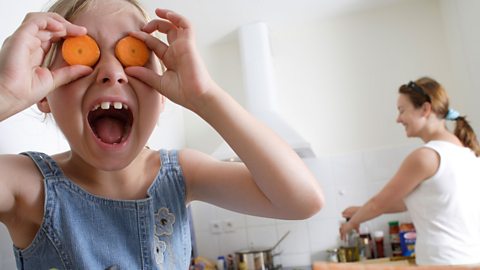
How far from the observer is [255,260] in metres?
2.61

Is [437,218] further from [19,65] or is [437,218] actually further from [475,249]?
[19,65]

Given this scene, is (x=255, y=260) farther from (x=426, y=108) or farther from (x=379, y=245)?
(x=426, y=108)

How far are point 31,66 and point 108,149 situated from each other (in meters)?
0.15

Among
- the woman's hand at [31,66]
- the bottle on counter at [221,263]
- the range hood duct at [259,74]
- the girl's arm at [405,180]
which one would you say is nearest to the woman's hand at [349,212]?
the girl's arm at [405,180]

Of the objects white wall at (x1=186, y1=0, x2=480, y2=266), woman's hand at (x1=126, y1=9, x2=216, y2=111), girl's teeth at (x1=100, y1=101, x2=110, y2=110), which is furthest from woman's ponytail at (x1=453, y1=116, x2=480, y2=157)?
girl's teeth at (x1=100, y1=101, x2=110, y2=110)

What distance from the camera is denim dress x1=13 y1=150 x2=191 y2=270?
63 centimetres

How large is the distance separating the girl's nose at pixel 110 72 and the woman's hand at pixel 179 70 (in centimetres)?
2

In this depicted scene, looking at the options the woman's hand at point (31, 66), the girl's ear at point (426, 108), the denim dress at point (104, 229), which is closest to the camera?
the woman's hand at point (31, 66)

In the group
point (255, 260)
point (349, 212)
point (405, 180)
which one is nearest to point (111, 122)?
point (405, 180)

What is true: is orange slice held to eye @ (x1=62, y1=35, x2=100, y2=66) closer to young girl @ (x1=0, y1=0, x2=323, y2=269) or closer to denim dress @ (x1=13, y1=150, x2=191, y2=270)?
young girl @ (x1=0, y1=0, x2=323, y2=269)

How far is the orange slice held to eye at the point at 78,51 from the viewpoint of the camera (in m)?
0.59

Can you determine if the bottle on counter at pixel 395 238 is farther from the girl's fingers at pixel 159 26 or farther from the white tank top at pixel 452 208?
the girl's fingers at pixel 159 26

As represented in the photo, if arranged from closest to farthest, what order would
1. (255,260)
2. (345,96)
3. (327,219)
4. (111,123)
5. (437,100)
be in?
(111,123)
(437,100)
(255,260)
(327,219)
(345,96)

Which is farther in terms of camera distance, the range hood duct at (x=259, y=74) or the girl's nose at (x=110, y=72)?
the range hood duct at (x=259, y=74)
